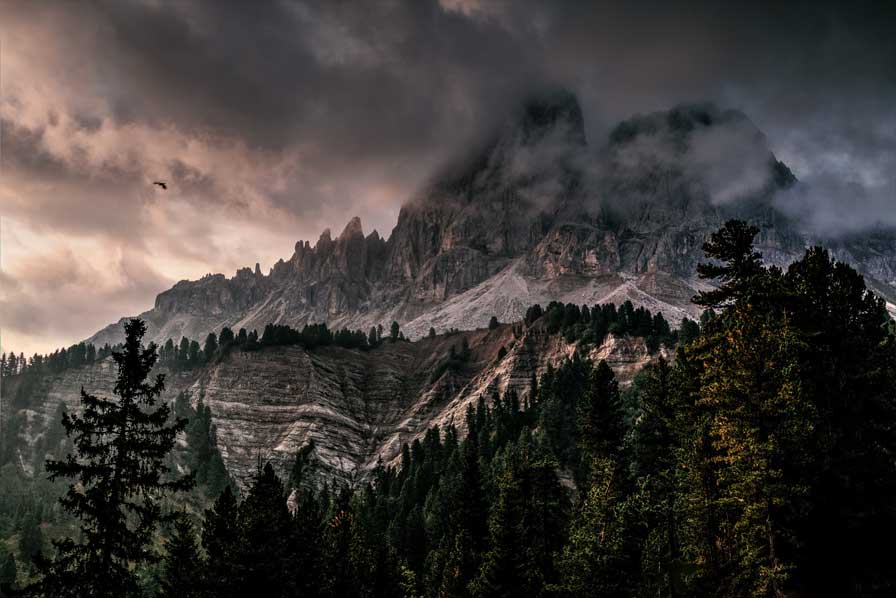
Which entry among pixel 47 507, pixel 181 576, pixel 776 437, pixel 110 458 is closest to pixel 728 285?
pixel 776 437

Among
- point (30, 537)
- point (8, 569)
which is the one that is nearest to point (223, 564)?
point (8, 569)

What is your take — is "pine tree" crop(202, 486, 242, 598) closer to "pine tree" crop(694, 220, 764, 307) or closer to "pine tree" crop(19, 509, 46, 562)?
"pine tree" crop(694, 220, 764, 307)

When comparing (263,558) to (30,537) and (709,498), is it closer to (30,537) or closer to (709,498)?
(709,498)

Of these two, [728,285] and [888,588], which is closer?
[888,588]

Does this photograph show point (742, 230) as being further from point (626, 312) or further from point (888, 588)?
point (626, 312)

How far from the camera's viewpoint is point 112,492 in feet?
81.3

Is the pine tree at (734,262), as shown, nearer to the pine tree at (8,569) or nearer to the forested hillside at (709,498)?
the forested hillside at (709,498)

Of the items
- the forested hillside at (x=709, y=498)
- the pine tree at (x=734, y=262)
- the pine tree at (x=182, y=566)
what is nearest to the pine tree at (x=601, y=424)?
the forested hillside at (x=709, y=498)

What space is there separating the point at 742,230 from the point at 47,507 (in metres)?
176

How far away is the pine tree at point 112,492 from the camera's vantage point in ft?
77.3

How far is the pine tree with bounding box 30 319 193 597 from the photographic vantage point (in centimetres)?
2355

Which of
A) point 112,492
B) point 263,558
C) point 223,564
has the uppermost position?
point 112,492

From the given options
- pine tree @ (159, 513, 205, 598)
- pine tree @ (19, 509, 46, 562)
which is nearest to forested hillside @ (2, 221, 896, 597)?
pine tree @ (159, 513, 205, 598)

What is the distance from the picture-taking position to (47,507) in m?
158
